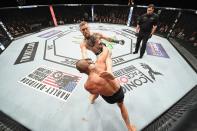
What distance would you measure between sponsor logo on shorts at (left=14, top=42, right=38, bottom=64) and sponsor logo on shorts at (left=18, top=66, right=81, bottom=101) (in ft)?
3.96

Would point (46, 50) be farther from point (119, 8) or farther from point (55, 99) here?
point (119, 8)

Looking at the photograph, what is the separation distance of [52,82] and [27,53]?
298cm

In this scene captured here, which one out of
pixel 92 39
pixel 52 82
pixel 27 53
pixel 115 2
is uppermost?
pixel 92 39

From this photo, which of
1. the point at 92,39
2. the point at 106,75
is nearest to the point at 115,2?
the point at 92,39

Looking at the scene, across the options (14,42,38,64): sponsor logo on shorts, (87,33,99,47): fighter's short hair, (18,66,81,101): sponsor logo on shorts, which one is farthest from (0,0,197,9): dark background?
(87,33,99,47): fighter's short hair

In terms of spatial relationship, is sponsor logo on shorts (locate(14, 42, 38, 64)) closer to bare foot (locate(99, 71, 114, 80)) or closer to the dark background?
the dark background

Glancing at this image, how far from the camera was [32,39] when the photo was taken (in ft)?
27.3

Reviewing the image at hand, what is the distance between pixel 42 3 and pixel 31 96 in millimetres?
10106

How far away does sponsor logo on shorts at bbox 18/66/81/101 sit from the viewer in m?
4.01

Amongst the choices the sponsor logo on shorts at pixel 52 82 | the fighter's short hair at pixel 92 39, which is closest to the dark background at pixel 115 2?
the sponsor logo on shorts at pixel 52 82

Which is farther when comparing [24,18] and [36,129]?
[24,18]

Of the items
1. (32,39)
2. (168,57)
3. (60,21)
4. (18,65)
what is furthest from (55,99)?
(60,21)

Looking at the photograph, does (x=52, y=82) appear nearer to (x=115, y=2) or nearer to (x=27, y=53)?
(x=27, y=53)

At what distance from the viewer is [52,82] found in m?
4.41
